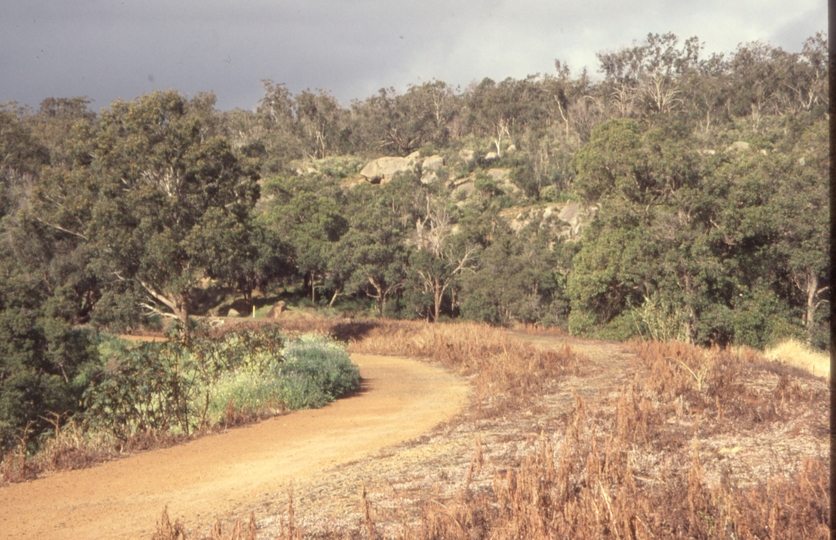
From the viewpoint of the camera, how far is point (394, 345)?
72.9 feet

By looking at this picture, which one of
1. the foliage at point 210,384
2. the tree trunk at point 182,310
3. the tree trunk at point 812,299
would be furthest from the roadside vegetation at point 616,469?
the tree trunk at point 182,310

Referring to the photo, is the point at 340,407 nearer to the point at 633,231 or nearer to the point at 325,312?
the point at 633,231

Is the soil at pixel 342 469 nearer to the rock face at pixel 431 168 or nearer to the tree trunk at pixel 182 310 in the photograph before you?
the tree trunk at pixel 182 310

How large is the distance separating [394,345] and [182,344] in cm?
1015

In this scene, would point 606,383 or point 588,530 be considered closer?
point 588,530

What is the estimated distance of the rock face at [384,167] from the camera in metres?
68.0

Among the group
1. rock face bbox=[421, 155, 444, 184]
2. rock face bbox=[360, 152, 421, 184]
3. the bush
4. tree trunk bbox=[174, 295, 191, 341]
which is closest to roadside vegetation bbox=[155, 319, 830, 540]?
the bush

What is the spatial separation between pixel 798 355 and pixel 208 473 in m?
16.7

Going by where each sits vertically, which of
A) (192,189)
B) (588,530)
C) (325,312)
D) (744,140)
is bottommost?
(325,312)

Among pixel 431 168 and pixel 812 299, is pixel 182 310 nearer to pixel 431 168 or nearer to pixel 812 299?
pixel 812 299

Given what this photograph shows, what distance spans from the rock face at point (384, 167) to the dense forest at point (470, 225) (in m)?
0.56

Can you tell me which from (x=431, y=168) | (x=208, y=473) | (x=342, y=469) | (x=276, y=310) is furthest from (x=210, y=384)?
(x=431, y=168)

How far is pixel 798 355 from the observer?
1930 cm

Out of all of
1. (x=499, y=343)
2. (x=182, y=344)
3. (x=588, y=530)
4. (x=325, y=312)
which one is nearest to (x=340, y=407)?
(x=182, y=344)
